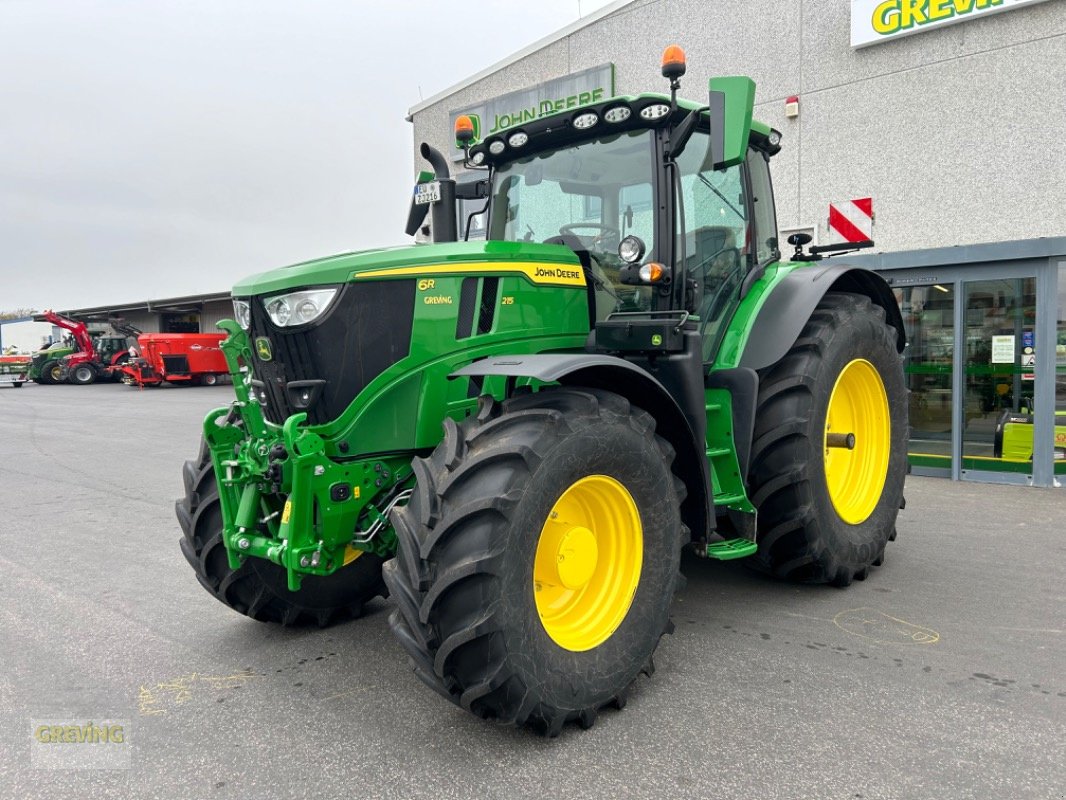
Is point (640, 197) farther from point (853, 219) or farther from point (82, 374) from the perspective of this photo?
point (82, 374)

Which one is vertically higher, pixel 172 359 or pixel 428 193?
pixel 428 193

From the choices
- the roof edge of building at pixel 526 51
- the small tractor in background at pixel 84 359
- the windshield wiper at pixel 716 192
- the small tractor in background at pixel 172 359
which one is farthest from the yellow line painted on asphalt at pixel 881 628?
the small tractor in background at pixel 84 359

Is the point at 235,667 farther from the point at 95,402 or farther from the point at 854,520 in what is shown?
the point at 95,402

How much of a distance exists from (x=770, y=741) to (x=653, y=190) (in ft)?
7.91

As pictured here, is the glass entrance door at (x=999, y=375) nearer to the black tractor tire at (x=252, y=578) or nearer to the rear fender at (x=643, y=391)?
the rear fender at (x=643, y=391)

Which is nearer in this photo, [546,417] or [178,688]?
[546,417]

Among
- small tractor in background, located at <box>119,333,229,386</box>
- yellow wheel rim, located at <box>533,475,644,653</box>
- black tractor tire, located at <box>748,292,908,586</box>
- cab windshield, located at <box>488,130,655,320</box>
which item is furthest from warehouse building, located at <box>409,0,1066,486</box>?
small tractor in background, located at <box>119,333,229,386</box>

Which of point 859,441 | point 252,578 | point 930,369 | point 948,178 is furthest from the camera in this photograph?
point 930,369

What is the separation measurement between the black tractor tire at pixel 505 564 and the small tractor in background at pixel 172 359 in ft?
88.6

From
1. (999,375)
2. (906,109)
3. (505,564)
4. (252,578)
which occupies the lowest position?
(252,578)

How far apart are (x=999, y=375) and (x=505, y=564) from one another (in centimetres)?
702

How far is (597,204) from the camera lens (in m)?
3.97

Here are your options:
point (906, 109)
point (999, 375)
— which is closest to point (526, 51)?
point (906, 109)

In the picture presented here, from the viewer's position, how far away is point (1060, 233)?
759 cm
